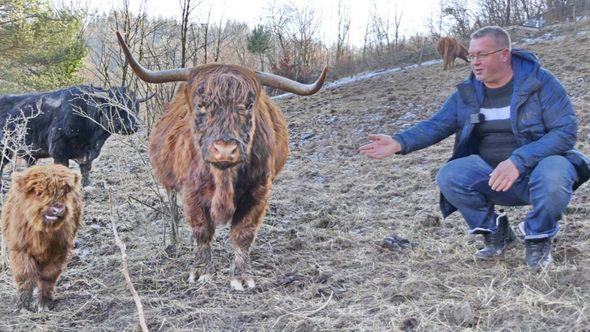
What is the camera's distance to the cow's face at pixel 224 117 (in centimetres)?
371

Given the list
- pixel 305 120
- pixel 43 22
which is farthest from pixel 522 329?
pixel 43 22

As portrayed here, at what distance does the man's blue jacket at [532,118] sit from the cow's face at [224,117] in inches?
39.5

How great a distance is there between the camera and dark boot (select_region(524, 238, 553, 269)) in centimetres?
364

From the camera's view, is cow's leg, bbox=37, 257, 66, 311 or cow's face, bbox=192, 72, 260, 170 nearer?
cow's face, bbox=192, 72, 260, 170

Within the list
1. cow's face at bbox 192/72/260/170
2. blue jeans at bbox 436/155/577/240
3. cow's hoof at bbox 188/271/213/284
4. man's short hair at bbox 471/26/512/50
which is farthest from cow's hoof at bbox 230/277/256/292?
man's short hair at bbox 471/26/512/50

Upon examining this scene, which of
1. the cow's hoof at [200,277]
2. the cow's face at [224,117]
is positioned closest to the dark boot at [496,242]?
the cow's face at [224,117]

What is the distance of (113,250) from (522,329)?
3.43 meters

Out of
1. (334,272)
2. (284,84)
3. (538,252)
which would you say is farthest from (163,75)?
(538,252)

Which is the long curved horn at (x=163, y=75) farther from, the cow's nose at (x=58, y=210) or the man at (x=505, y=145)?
the man at (x=505, y=145)

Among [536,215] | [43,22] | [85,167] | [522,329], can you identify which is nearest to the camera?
[522,329]

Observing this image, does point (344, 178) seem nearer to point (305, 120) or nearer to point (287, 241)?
point (287, 241)

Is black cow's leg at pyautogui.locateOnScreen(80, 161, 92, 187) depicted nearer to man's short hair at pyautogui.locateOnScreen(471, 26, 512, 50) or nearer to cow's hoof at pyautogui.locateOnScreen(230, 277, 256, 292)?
cow's hoof at pyautogui.locateOnScreen(230, 277, 256, 292)

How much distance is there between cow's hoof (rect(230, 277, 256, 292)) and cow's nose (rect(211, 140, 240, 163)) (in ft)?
2.74

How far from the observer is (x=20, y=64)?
70.5ft
